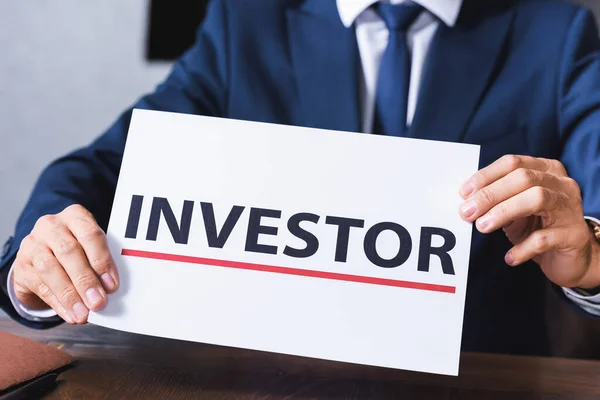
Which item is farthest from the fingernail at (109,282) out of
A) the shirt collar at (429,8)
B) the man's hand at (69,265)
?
the shirt collar at (429,8)

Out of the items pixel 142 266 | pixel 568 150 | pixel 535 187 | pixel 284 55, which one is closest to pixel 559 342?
pixel 568 150

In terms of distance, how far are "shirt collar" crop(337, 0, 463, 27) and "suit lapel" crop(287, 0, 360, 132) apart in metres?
0.02

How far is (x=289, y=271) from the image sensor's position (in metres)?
0.71

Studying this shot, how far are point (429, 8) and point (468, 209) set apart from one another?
1.89 feet

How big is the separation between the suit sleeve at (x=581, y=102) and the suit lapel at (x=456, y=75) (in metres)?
0.12

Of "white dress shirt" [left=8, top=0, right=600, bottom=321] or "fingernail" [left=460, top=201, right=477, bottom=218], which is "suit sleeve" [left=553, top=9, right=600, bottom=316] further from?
"fingernail" [left=460, top=201, right=477, bottom=218]

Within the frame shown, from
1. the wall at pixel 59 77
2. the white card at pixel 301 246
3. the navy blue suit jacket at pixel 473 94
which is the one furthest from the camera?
the wall at pixel 59 77

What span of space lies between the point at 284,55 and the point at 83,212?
1.89ft

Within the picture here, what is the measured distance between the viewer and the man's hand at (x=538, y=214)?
717 millimetres

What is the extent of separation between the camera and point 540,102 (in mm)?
1153

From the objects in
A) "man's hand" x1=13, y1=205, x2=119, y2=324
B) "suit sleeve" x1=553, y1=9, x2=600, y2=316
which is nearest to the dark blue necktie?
"suit sleeve" x1=553, y1=9, x2=600, y2=316

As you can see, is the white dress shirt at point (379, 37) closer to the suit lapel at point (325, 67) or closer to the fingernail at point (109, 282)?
the suit lapel at point (325, 67)

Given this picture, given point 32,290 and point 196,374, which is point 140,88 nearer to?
point 32,290

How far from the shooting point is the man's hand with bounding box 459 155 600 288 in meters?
0.72
